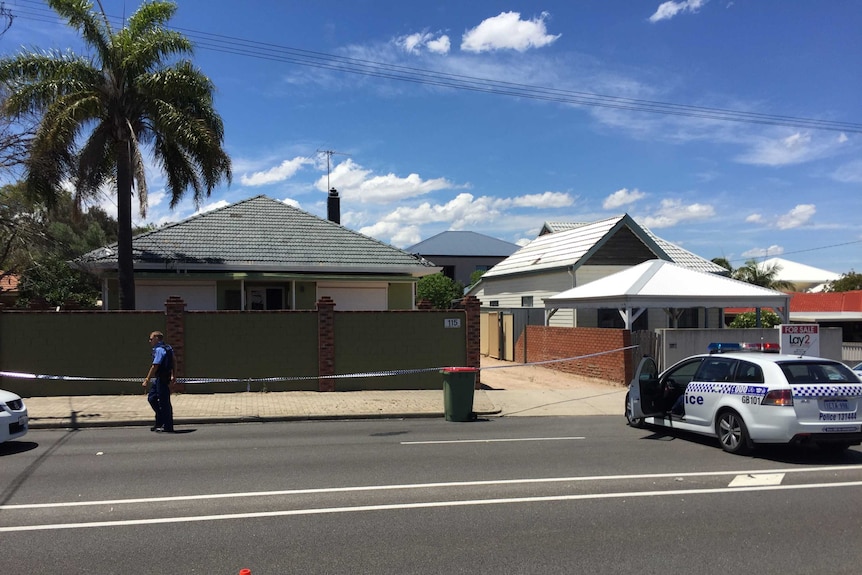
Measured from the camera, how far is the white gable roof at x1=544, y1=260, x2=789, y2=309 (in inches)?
A: 731

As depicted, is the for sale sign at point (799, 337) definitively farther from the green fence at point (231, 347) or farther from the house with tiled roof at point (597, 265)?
the house with tiled roof at point (597, 265)

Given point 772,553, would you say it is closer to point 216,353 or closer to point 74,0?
point 216,353

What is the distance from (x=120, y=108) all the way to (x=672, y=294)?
50.7 ft

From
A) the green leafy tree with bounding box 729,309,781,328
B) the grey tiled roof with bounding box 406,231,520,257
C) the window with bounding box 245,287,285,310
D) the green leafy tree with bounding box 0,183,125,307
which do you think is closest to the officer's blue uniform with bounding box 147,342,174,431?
the green leafy tree with bounding box 0,183,125,307

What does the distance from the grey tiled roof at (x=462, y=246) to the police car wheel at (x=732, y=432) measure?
55085 millimetres

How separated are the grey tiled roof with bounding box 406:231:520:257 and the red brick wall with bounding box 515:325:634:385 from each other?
42.4m

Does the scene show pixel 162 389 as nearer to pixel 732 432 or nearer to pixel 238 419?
pixel 238 419

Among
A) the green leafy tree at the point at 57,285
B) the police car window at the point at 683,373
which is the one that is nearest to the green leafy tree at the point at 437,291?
the green leafy tree at the point at 57,285

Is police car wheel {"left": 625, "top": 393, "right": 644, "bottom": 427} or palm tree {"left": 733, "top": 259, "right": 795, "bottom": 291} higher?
palm tree {"left": 733, "top": 259, "right": 795, "bottom": 291}

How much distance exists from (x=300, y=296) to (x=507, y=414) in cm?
935

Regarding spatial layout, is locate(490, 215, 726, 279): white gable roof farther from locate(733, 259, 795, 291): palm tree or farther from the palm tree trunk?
locate(733, 259, 795, 291): palm tree

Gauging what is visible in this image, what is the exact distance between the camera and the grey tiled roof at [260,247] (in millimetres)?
19562

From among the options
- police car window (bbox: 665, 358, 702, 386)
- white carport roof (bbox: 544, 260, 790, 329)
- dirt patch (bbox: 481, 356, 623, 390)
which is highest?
white carport roof (bbox: 544, 260, 790, 329)

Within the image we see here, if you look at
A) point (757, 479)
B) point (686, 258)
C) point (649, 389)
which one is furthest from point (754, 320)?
point (757, 479)
